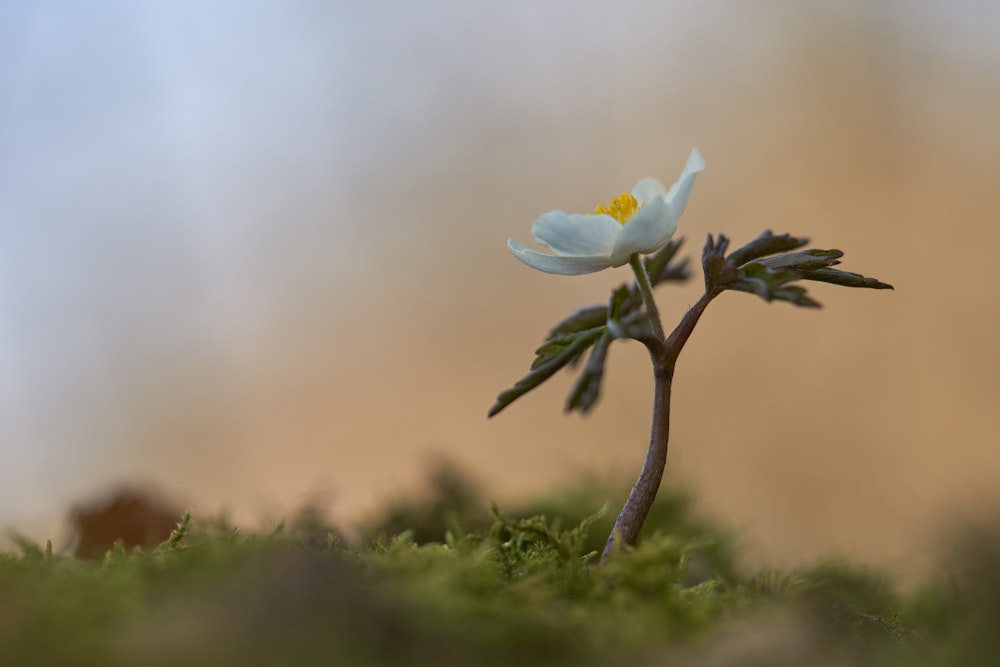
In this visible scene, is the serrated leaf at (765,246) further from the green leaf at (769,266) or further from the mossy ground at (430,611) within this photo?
the mossy ground at (430,611)

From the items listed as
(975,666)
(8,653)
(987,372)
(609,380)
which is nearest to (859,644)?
(975,666)

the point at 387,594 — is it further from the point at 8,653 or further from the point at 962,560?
the point at 962,560

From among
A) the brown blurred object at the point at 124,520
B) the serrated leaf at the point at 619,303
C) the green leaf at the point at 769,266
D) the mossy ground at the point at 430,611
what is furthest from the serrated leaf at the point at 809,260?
the brown blurred object at the point at 124,520

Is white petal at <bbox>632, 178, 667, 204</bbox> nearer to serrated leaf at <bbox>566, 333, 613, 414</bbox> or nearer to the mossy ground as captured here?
serrated leaf at <bbox>566, 333, 613, 414</bbox>

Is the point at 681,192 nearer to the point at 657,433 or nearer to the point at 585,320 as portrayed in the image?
the point at 585,320

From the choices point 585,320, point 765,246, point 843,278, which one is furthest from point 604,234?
point 843,278

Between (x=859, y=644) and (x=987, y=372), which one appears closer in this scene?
(x=859, y=644)
